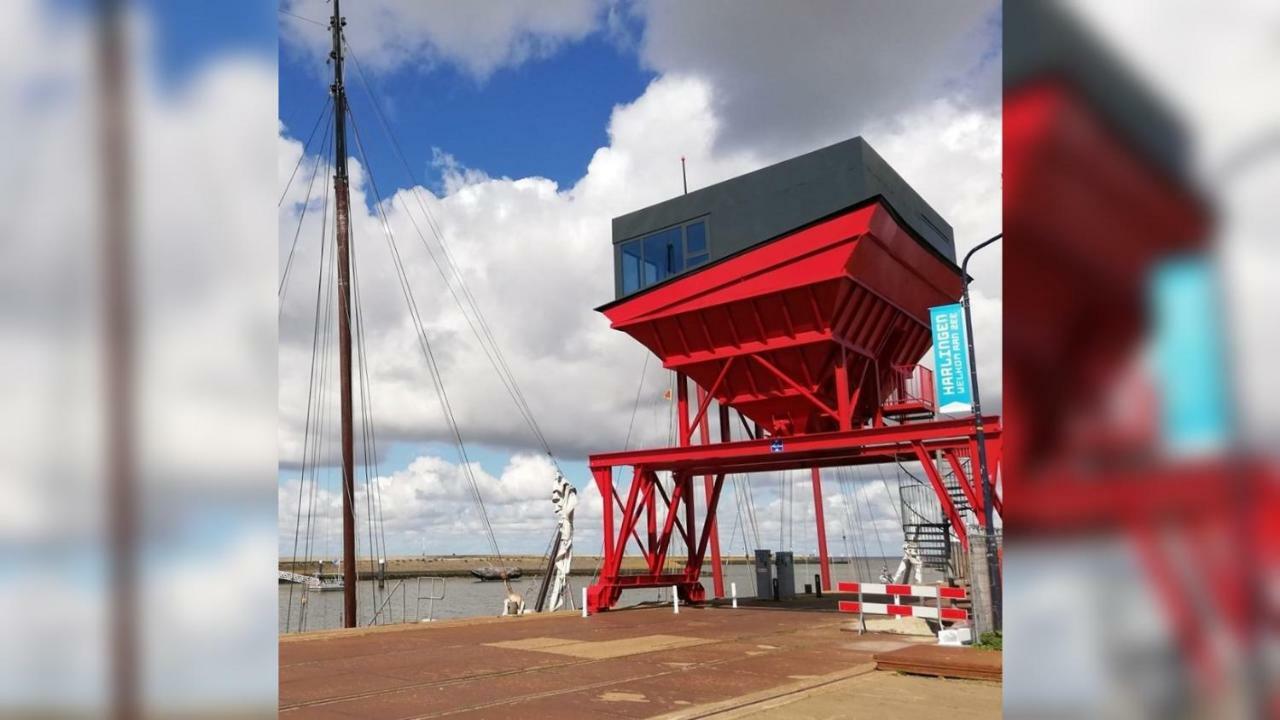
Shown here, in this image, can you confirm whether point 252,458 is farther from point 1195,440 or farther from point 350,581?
point 350,581

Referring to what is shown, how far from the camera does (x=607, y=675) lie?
38.0ft

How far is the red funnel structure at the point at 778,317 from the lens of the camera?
2134 centimetres

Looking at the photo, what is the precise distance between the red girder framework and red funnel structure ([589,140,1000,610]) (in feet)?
0.14

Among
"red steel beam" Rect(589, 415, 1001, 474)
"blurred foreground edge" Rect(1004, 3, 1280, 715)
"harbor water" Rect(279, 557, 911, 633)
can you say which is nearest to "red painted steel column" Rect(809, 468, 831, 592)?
"harbor water" Rect(279, 557, 911, 633)

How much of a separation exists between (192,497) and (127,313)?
35 centimetres

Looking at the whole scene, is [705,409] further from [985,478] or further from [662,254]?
[985,478]

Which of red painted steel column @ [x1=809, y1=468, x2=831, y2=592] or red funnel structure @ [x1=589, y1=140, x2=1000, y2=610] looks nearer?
red funnel structure @ [x1=589, y1=140, x2=1000, y2=610]

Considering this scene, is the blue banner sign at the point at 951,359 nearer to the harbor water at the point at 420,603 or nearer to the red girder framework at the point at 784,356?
the red girder framework at the point at 784,356

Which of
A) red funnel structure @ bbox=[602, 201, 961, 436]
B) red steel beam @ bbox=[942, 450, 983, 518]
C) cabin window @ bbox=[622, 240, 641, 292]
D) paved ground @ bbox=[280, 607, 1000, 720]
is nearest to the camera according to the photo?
paved ground @ bbox=[280, 607, 1000, 720]

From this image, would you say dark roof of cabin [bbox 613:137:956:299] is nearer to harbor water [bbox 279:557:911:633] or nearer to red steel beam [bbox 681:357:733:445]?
red steel beam [bbox 681:357:733:445]

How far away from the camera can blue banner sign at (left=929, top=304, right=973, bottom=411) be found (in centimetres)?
1638

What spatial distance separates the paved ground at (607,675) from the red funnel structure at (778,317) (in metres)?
5.16

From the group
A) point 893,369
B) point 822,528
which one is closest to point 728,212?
point 893,369

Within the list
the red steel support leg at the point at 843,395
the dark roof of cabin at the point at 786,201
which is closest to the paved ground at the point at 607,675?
the red steel support leg at the point at 843,395
